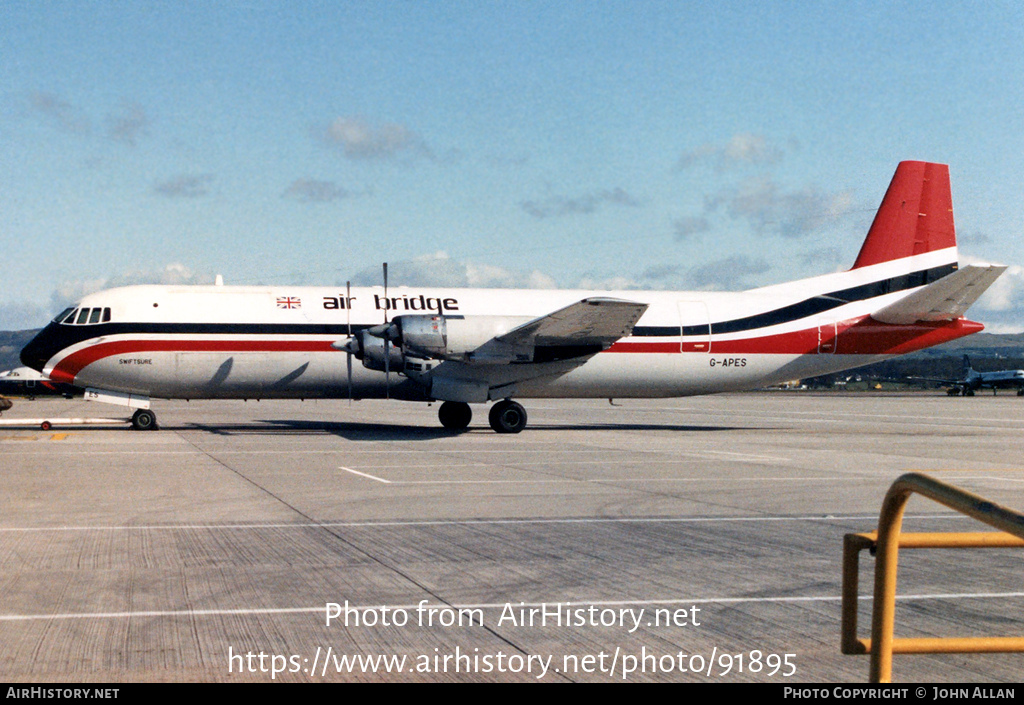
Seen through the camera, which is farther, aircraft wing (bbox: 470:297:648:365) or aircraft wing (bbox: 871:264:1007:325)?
aircraft wing (bbox: 871:264:1007:325)

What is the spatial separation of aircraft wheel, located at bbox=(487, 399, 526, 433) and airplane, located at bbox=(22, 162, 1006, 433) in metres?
0.04

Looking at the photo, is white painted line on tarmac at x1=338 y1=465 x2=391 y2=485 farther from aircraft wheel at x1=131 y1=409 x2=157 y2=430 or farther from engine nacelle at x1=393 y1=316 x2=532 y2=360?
aircraft wheel at x1=131 y1=409 x2=157 y2=430

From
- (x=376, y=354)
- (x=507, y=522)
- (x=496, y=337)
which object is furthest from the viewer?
(x=496, y=337)

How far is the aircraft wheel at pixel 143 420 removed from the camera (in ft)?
96.6

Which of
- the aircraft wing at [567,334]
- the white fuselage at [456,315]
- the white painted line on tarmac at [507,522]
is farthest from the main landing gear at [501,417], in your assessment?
the white painted line on tarmac at [507,522]

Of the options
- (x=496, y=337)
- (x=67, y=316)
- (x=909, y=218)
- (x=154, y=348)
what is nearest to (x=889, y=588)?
(x=496, y=337)

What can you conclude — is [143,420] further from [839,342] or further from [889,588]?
[889,588]

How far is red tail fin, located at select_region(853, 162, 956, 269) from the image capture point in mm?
32969

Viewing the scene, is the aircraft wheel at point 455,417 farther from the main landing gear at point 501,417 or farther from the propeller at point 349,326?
the propeller at point 349,326

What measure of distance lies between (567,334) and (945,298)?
1277cm

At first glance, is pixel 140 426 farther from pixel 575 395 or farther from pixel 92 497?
pixel 92 497

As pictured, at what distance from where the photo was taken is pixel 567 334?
92.4 ft

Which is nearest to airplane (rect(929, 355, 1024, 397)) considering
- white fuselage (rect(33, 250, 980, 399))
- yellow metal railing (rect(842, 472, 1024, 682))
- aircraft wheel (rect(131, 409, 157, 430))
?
white fuselage (rect(33, 250, 980, 399))

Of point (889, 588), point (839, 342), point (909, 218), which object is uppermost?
point (909, 218)
